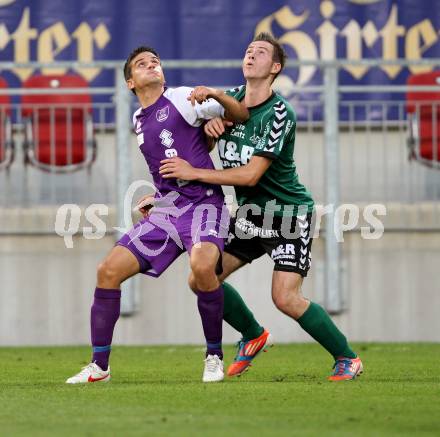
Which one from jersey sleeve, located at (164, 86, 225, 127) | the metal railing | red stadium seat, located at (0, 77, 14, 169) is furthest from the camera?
red stadium seat, located at (0, 77, 14, 169)

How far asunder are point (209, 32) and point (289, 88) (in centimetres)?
160

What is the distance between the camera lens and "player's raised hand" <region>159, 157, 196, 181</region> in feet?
24.6

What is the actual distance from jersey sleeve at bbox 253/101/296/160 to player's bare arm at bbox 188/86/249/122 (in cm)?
14

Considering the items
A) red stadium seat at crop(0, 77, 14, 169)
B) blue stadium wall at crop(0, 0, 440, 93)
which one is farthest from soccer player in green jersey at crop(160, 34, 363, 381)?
blue stadium wall at crop(0, 0, 440, 93)

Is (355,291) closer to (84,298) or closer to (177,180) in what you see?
(84,298)

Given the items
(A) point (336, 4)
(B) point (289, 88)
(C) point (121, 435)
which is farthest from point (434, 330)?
(C) point (121, 435)

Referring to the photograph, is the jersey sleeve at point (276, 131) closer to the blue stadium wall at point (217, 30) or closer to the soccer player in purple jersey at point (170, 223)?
the soccer player in purple jersey at point (170, 223)

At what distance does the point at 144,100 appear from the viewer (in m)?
7.80

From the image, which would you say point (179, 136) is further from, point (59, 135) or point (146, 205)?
point (59, 135)

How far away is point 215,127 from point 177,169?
0.32 metres

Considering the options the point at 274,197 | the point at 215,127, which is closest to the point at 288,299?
the point at 274,197

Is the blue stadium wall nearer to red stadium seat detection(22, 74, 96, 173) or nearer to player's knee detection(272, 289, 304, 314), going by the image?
red stadium seat detection(22, 74, 96, 173)

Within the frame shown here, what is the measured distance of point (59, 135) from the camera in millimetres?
11953

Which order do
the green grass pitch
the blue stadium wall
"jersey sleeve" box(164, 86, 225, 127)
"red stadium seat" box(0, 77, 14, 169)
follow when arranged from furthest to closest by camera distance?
the blue stadium wall, "red stadium seat" box(0, 77, 14, 169), "jersey sleeve" box(164, 86, 225, 127), the green grass pitch
